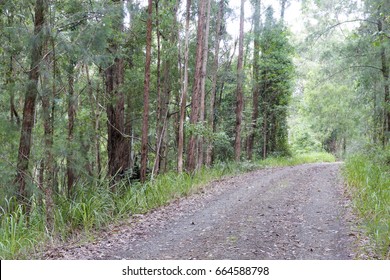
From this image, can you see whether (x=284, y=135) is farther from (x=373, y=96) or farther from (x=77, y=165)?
(x=77, y=165)

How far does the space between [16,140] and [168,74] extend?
7.39 m

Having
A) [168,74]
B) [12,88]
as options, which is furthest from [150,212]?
[168,74]

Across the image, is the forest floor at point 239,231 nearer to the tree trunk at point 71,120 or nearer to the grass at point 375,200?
the grass at point 375,200

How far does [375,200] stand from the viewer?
23.9ft

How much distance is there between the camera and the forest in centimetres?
754

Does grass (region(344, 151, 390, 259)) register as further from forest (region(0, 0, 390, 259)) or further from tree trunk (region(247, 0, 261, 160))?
tree trunk (region(247, 0, 261, 160))

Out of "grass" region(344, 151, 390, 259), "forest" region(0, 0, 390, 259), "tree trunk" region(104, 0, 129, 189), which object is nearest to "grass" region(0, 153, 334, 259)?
"forest" region(0, 0, 390, 259)

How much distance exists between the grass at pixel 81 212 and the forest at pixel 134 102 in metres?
0.03

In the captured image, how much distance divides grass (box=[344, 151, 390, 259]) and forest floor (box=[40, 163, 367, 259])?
0.25 metres

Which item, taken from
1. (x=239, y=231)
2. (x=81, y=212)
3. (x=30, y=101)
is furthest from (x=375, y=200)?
(x=30, y=101)

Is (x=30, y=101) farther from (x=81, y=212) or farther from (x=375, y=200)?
(x=375, y=200)

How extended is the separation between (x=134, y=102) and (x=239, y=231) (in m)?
9.48

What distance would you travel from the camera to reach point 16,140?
10.8 metres

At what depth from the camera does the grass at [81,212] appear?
5.86m
